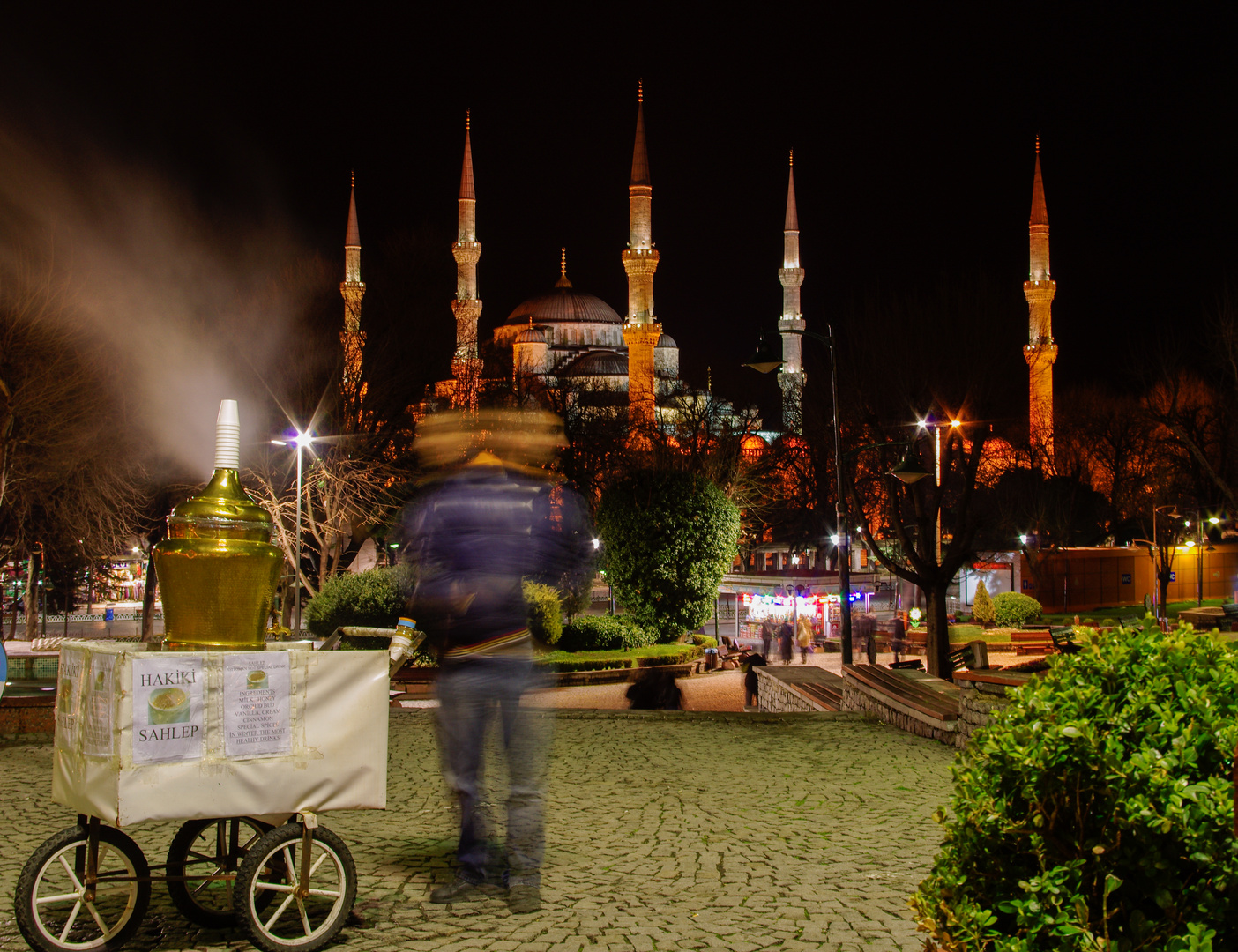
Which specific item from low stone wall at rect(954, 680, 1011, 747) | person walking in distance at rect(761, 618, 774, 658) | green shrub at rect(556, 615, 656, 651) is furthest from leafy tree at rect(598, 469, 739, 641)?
low stone wall at rect(954, 680, 1011, 747)

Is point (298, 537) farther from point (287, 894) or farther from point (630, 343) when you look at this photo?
point (630, 343)

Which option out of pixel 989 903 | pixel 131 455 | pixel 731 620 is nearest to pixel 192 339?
pixel 131 455

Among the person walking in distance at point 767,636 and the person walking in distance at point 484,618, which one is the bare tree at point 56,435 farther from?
the person walking in distance at point 484,618

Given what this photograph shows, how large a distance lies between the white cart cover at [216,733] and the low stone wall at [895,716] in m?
5.06

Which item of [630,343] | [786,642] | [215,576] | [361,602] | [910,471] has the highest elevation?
[630,343]

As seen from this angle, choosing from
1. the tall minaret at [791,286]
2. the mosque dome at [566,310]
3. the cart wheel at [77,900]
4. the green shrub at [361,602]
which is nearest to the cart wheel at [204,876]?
the cart wheel at [77,900]

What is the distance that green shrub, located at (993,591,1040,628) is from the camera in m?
27.8

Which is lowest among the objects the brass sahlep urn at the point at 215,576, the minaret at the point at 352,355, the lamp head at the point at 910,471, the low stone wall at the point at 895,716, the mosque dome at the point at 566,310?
the low stone wall at the point at 895,716

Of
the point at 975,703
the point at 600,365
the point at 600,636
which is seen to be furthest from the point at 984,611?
the point at 600,365

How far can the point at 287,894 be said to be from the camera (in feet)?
10.8

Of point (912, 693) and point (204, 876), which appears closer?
point (204, 876)

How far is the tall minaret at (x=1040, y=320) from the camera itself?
44.6 m

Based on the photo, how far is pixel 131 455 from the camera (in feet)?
66.6

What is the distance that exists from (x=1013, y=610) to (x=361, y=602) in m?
16.8
